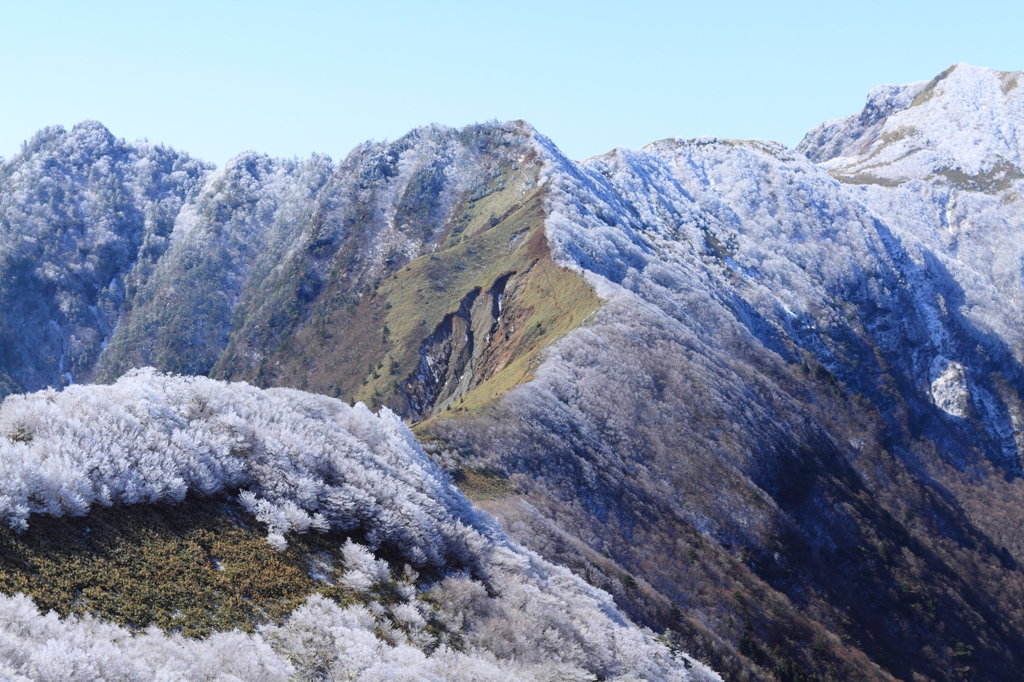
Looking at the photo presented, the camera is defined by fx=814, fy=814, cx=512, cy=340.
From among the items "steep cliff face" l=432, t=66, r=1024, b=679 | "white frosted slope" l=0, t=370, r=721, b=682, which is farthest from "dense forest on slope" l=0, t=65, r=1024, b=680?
"white frosted slope" l=0, t=370, r=721, b=682

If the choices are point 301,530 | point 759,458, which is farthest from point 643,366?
point 301,530

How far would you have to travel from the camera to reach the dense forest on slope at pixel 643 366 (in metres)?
65.0

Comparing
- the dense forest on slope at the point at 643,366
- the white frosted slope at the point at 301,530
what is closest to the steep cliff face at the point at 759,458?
the dense forest on slope at the point at 643,366

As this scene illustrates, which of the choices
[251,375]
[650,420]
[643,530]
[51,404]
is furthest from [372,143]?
[51,404]

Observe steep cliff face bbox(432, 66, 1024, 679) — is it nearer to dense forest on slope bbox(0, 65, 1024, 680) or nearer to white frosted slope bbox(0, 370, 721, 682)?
dense forest on slope bbox(0, 65, 1024, 680)

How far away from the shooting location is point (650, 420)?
275ft

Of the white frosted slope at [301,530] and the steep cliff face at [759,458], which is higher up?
the steep cliff face at [759,458]

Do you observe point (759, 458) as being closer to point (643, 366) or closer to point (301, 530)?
point (643, 366)

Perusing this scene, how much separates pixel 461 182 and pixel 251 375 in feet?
190

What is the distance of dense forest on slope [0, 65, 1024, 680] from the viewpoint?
2559 inches

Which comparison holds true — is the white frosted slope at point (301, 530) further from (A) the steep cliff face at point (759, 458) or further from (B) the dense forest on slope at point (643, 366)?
(A) the steep cliff face at point (759, 458)

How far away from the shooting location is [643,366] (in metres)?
90.2

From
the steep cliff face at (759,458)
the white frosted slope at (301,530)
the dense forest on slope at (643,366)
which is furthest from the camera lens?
the dense forest on slope at (643,366)

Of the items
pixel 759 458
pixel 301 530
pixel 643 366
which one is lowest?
pixel 301 530
